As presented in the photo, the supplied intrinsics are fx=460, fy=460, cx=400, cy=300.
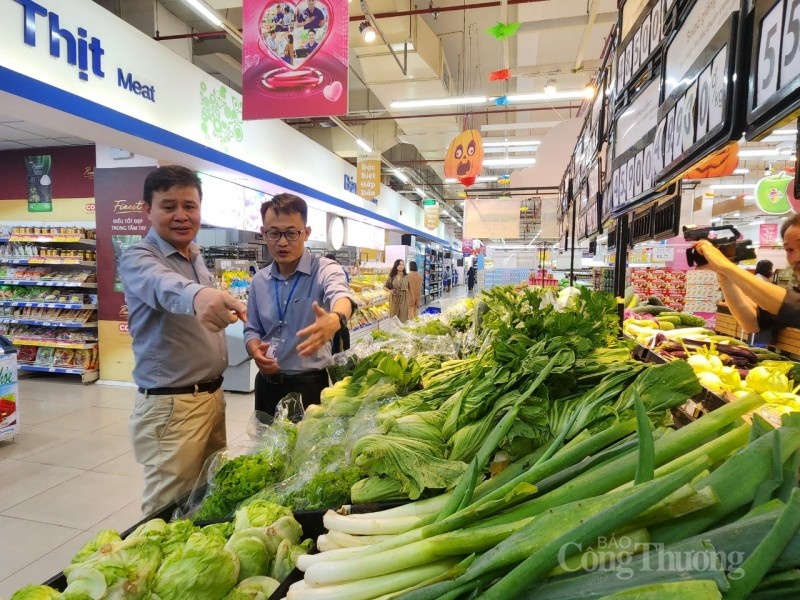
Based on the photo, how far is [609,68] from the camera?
2.89 metres

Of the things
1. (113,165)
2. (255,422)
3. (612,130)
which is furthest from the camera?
(113,165)

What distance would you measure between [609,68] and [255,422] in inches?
115

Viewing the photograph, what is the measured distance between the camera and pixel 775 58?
88cm

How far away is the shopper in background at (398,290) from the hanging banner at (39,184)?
6.38 metres

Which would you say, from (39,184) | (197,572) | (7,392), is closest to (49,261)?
(39,184)

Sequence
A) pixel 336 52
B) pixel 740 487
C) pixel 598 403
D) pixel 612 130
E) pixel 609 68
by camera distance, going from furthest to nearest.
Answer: pixel 336 52 < pixel 609 68 < pixel 612 130 < pixel 598 403 < pixel 740 487

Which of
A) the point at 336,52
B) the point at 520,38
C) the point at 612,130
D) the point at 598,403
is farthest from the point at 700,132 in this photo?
the point at 520,38

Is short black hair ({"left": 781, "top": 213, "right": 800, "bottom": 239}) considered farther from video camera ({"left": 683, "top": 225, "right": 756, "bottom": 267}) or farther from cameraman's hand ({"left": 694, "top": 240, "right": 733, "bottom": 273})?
cameraman's hand ({"left": 694, "top": 240, "right": 733, "bottom": 273})

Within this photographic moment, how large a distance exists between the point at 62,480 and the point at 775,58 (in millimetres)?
4916

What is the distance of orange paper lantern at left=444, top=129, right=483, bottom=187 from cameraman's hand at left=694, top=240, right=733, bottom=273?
495 centimetres

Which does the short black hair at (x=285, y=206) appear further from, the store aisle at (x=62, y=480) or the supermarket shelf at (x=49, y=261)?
the supermarket shelf at (x=49, y=261)

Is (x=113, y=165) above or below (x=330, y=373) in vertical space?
above

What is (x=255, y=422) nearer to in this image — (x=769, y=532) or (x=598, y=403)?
(x=598, y=403)

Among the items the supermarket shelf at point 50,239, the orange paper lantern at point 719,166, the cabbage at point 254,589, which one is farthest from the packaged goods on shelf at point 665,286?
the supermarket shelf at point 50,239
